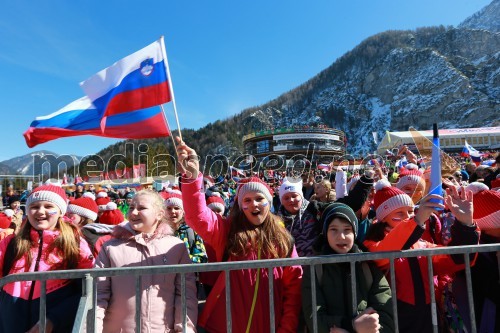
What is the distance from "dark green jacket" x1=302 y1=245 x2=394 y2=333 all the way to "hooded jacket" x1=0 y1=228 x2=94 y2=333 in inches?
65.3

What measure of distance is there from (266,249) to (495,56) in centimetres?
16175

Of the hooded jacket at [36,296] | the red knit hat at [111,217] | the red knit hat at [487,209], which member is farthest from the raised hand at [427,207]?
the red knit hat at [111,217]

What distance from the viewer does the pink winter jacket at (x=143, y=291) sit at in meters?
2.31

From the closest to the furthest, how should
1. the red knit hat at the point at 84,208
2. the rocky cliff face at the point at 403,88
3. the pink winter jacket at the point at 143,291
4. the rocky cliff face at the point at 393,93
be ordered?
1. the pink winter jacket at the point at 143,291
2. the red knit hat at the point at 84,208
3. the rocky cliff face at the point at 403,88
4. the rocky cliff face at the point at 393,93

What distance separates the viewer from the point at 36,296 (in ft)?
7.80

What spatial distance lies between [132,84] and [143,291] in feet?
7.14

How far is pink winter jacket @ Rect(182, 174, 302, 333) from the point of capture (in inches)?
94.1

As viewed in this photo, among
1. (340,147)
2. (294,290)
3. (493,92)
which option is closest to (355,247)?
(294,290)

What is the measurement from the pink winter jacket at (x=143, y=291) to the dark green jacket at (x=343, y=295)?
0.82 meters

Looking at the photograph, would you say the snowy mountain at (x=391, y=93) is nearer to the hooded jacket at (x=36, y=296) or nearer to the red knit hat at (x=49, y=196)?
the red knit hat at (x=49, y=196)

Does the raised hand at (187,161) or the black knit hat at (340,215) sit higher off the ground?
the raised hand at (187,161)

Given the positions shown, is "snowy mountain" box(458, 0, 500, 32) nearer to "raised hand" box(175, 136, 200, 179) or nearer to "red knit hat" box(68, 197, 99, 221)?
"red knit hat" box(68, 197, 99, 221)

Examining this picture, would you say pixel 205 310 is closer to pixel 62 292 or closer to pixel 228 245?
pixel 228 245

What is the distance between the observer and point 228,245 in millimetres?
2529
